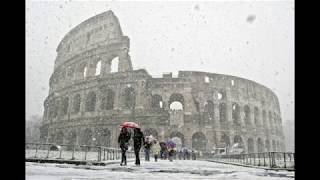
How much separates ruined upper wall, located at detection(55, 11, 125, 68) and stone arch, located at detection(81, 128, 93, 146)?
7.33 m

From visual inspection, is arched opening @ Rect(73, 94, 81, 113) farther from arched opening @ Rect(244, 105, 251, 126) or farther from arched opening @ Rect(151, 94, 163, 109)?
arched opening @ Rect(244, 105, 251, 126)

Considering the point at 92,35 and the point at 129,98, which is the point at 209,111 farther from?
the point at 92,35

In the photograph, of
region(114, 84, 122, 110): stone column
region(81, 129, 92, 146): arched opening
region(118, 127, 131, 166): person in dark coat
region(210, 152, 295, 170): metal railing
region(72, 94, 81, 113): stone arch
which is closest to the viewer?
region(118, 127, 131, 166): person in dark coat

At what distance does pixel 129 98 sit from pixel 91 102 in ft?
11.4

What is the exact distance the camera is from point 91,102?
2427cm

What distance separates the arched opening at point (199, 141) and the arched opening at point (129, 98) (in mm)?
5140

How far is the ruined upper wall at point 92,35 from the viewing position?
83.4 ft

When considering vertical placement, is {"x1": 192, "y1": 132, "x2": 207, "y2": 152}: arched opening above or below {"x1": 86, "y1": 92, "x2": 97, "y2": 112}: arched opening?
below

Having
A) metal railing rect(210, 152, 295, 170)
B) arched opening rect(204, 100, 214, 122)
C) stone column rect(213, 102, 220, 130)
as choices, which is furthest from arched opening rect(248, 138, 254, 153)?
metal railing rect(210, 152, 295, 170)

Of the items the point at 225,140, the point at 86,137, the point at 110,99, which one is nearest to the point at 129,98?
the point at 110,99

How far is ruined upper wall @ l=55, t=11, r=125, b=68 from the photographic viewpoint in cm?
2541

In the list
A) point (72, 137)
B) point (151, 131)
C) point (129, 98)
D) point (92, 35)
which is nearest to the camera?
point (151, 131)

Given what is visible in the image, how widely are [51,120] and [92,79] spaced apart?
5.29 metres
